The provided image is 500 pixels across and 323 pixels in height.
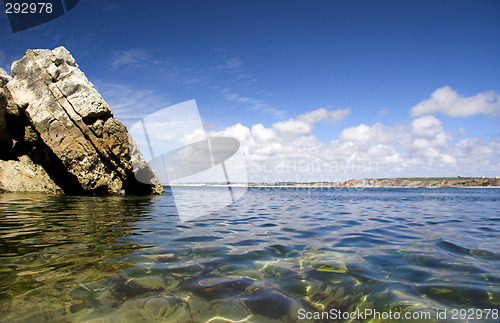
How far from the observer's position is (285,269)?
405 centimetres

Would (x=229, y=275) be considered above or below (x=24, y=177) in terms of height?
below

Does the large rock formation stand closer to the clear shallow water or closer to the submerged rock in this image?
the clear shallow water

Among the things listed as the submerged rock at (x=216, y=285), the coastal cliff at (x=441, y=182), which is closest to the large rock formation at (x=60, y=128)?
the submerged rock at (x=216, y=285)

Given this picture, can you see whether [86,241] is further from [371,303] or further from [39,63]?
[39,63]

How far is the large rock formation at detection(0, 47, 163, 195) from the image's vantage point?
1884 cm

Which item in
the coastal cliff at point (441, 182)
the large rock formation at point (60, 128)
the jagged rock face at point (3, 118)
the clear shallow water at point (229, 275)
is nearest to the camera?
the clear shallow water at point (229, 275)

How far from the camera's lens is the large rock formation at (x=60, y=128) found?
18.8 metres

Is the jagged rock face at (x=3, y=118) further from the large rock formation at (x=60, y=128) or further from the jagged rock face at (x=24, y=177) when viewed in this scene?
the jagged rock face at (x=24, y=177)

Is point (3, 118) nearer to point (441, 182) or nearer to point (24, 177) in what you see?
point (24, 177)

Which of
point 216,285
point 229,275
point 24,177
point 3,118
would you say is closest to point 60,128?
point 3,118

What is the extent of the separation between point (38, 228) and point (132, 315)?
6040mm

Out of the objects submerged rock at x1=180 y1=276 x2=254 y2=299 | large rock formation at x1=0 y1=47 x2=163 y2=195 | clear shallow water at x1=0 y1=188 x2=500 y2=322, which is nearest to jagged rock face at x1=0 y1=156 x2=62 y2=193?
large rock formation at x1=0 y1=47 x2=163 y2=195

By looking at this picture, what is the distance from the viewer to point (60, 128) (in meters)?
19.2

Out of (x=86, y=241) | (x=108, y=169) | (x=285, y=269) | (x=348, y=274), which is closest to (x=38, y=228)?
(x=86, y=241)
